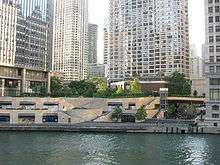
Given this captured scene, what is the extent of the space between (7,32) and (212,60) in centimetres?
8257

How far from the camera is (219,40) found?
124812 mm

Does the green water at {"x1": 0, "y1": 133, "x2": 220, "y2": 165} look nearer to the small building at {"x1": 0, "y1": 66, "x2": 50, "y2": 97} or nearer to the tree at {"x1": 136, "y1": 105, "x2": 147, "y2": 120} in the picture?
the tree at {"x1": 136, "y1": 105, "x2": 147, "y2": 120}

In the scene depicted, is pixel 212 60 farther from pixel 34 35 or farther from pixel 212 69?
pixel 34 35

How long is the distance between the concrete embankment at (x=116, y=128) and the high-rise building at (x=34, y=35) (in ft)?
154

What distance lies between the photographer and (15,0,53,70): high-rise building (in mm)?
164875

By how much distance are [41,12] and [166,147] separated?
369 ft

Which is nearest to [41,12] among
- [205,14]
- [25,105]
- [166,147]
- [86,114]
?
[25,105]

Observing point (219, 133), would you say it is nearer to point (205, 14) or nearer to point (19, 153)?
point (205, 14)

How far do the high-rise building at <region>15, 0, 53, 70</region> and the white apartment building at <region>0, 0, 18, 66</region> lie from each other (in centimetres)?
209

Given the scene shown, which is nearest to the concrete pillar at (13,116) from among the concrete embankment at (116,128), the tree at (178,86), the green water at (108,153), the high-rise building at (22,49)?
the concrete embankment at (116,128)

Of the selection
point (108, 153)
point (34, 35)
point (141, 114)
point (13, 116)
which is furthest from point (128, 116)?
point (108, 153)

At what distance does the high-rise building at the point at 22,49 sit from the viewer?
159 meters

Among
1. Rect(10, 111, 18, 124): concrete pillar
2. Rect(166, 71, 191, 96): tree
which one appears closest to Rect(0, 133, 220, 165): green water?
Rect(10, 111, 18, 124): concrete pillar

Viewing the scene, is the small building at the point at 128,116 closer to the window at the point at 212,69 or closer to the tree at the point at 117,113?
the tree at the point at 117,113
